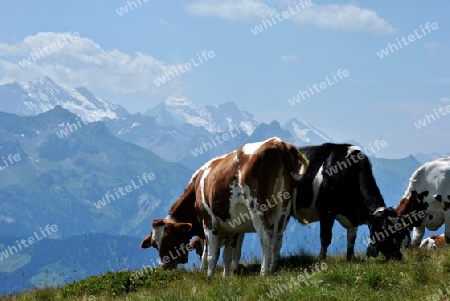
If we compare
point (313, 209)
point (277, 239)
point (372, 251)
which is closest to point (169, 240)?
point (313, 209)

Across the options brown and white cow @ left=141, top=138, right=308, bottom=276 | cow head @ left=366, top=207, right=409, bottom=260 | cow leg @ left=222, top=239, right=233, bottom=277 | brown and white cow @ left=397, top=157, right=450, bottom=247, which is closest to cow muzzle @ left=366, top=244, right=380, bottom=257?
cow head @ left=366, top=207, right=409, bottom=260

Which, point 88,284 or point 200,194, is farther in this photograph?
point 200,194

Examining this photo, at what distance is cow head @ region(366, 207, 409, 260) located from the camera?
13945 millimetres

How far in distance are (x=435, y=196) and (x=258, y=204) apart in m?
8.49

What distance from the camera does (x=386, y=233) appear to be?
14.0 meters

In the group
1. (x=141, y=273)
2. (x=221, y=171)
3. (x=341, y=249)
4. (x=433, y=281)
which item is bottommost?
(x=341, y=249)

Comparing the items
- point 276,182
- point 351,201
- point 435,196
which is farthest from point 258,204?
point 435,196

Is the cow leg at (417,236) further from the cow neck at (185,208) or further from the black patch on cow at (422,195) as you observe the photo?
the cow neck at (185,208)

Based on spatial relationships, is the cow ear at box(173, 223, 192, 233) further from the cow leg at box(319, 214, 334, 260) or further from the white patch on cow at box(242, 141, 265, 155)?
the white patch on cow at box(242, 141, 265, 155)

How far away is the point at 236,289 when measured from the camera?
9.91 meters

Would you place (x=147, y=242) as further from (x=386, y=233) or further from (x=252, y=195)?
(x=386, y=233)

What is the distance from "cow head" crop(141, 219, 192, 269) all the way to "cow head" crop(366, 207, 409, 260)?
17.0 feet

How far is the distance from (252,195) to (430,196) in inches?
339

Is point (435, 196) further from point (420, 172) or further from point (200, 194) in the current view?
point (200, 194)
